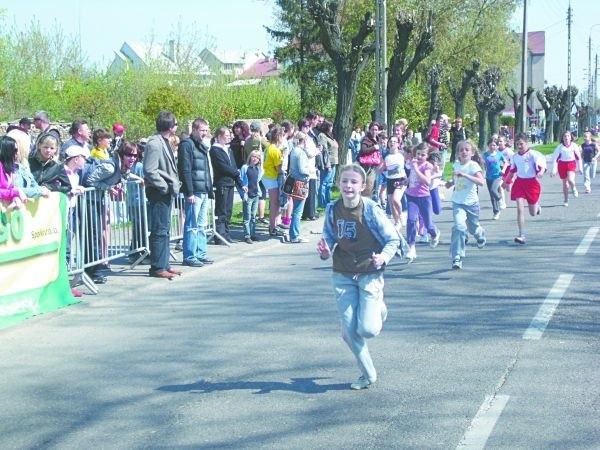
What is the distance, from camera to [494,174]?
20156 millimetres

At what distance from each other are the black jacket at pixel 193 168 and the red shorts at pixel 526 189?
17.2 feet

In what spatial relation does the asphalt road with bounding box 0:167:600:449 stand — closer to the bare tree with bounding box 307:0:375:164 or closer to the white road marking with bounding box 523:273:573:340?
the white road marking with bounding box 523:273:573:340

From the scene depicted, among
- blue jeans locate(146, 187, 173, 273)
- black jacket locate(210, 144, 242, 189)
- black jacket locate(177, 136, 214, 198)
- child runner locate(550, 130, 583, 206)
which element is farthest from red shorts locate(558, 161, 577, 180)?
blue jeans locate(146, 187, 173, 273)

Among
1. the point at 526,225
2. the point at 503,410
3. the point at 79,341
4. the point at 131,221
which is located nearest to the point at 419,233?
the point at 526,225

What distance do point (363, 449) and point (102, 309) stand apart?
540 centimetres

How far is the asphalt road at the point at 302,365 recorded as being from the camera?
234 inches

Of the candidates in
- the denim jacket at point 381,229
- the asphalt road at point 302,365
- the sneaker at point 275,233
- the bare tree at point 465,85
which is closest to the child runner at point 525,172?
the asphalt road at point 302,365

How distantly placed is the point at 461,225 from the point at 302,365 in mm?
5461

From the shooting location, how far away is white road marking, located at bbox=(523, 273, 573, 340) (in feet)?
28.3

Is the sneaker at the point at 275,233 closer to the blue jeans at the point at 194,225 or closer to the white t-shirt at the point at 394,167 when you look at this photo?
the white t-shirt at the point at 394,167

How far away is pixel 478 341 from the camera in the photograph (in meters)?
8.34

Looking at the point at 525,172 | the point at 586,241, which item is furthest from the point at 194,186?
the point at 586,241

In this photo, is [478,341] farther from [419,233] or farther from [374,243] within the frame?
[419,233]

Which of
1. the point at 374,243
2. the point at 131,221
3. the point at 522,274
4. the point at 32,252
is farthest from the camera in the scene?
the point at 131,221
